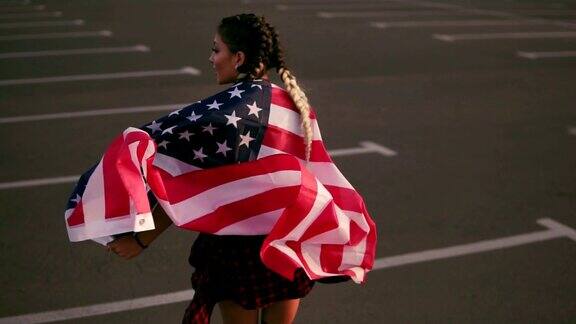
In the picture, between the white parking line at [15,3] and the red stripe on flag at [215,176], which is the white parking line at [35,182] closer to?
the red stripe on flag at [215,176]

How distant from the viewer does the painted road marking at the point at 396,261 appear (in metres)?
4.66

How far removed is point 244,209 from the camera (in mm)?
2963

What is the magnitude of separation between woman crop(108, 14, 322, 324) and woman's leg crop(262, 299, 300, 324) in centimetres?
1

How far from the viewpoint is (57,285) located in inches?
198

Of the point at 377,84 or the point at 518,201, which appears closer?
the point at 518,201

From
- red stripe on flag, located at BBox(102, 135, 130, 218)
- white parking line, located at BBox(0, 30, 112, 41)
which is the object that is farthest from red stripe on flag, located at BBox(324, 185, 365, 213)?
white parking line, located at BBox(0, 30, 112, 41)

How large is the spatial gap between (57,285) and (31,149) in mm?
3192

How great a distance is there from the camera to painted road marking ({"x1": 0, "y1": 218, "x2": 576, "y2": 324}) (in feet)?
15.3

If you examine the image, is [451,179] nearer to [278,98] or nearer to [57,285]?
[57,285]

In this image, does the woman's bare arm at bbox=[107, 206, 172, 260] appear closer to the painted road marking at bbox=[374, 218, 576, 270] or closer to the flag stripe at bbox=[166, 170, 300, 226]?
the flag stripe at bbox=[166, 170, 300, 226]

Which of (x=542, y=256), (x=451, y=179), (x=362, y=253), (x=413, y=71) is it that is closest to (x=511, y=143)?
(x=451, y=179)

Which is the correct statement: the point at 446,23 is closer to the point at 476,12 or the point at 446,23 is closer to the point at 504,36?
the point at 504,36

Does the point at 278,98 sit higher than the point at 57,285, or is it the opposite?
the point at 278,98

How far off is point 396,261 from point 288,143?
8.66 ft
